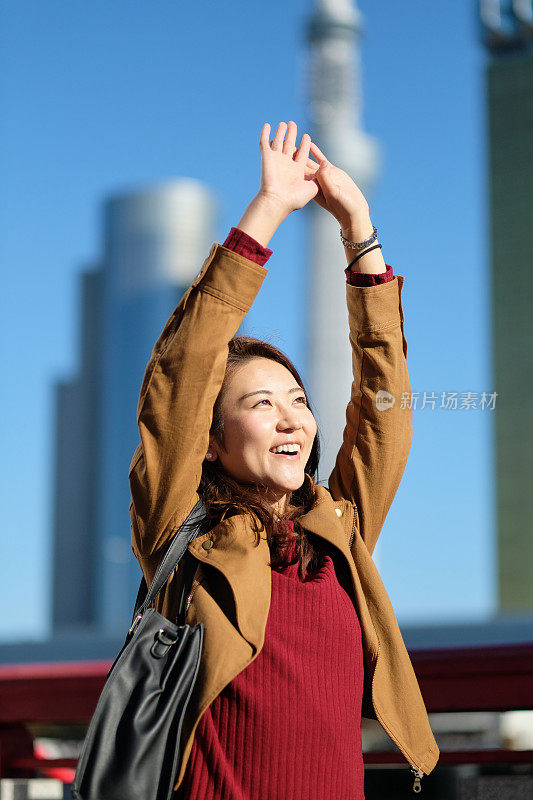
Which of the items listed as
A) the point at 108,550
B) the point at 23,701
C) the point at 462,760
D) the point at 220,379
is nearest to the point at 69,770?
the point at 23,701

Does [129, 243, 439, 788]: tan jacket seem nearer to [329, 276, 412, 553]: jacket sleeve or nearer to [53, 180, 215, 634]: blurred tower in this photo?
[329, 276, 412, 553]: jacket sleeve

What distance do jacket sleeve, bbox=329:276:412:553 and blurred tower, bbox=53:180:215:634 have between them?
65.8 metres

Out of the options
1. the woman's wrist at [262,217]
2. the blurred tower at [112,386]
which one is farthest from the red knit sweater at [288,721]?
the blurred tower at [112,386]

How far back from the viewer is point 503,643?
6.05 ft

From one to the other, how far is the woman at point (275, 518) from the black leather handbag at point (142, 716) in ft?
0.08

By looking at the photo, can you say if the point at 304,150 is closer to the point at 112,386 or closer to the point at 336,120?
the point at 336,120

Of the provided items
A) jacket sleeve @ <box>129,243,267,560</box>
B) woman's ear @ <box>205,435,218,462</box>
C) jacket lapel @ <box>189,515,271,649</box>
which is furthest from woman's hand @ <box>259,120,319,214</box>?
jacket lapel @ <box>189,515,271,649</box>

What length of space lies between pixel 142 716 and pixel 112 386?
225 feet

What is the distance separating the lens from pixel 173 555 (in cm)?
125

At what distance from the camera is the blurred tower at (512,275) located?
187ft

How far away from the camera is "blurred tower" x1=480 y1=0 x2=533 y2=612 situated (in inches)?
2242

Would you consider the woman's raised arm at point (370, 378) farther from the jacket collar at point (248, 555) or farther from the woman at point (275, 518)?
the jacket collar at point (248, 555)

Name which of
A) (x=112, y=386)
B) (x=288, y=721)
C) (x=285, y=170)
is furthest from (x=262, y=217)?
(x=112, y=386)

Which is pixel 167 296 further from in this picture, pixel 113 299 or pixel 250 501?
pixel 250 501
